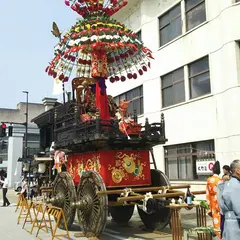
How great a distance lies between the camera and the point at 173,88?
59.7 feet

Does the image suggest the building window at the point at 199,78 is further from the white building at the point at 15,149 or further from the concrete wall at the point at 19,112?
the concrete wall at the point at 19,112

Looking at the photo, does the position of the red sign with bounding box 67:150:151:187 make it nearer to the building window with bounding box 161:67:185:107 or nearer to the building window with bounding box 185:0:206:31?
the building window with bounding box 161:67:185:107

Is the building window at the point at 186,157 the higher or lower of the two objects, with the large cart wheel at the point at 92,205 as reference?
higher

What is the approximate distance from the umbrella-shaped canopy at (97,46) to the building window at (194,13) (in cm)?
684

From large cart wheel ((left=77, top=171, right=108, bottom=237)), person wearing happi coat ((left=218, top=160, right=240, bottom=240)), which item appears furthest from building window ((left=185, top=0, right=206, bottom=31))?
person wearing happi coat ((left=218, top=160, right=240, bottom=240))

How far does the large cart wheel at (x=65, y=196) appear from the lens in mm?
9375

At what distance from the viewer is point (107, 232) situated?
32.7 feet

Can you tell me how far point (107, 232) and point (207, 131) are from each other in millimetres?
7443

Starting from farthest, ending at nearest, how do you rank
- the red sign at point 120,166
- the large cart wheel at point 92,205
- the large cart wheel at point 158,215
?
the large cart wheel at point 158,215 → the red sign at point 120,166 → the large cart wheel at point 92,205

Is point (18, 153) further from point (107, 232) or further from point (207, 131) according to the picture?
point (107, 232)

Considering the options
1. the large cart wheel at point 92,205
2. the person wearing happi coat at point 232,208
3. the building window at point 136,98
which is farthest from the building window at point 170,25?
the person wearing happi coat at point 232,208

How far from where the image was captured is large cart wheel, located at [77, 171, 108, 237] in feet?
25.8

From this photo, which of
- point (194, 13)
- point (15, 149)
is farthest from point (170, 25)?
point (15, 149)

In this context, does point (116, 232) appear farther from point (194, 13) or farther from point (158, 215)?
point (194, 13)
